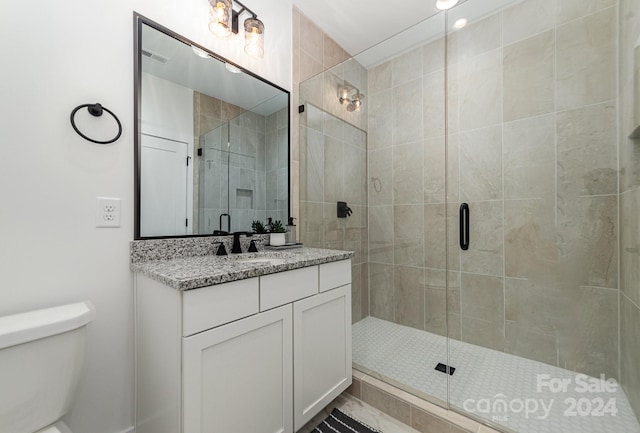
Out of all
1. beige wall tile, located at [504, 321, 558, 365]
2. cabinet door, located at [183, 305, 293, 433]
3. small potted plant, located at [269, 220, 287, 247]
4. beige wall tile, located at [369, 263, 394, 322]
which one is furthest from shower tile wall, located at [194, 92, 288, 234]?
beige wall tile, located at [504, 321, 558, 365]

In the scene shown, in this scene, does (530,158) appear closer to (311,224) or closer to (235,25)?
(311,224)

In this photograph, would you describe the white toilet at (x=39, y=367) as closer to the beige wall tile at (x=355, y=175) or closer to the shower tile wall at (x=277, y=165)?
the shower tile wall at (x=277, y=165)

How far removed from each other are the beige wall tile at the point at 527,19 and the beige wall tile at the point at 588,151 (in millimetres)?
603

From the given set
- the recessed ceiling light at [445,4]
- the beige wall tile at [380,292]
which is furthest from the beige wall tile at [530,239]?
the recessed ceiling light at [445,4]

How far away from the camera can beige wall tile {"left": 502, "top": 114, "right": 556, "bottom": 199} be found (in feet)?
5.62

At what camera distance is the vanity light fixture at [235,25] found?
142 centimetres

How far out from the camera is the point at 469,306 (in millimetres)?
2023

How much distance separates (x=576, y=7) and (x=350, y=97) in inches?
56.8

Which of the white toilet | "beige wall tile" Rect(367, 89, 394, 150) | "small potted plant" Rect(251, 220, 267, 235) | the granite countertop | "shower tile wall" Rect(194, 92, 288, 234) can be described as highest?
"beige wall tile" Rect(367, 89, 394, 150)

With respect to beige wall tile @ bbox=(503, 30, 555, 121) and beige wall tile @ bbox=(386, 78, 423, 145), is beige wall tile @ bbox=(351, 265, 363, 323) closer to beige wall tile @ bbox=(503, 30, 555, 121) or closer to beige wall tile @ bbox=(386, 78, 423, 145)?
beige wall tile @ bbox=(386, 78, 423, 145)

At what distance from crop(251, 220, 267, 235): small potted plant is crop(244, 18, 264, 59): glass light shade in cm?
104

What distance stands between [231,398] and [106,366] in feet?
1.96

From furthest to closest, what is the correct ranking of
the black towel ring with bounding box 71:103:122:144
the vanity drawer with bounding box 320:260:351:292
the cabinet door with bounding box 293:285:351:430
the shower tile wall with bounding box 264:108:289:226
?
the shower tile wall with bounding box 264:108:289:226 < the vanity drawer with bounding box 320:260:351:292 < the cabinet door with bounding box 293:285:351:430 < the black towel ring with bounding box 71:103:122:144

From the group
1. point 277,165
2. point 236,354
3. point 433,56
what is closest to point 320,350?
point 236,354
